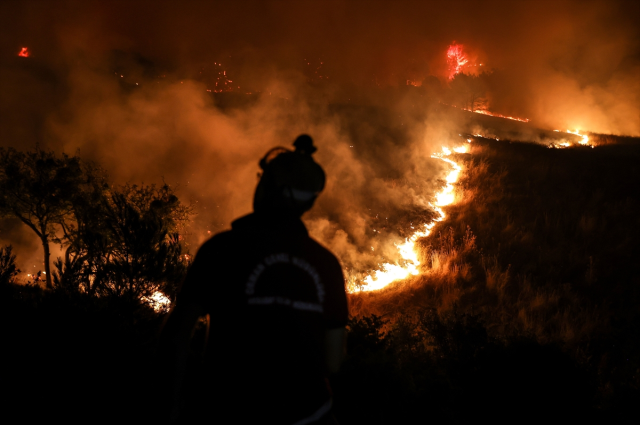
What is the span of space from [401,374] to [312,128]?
47.6ft

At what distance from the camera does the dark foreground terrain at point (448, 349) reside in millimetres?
3201

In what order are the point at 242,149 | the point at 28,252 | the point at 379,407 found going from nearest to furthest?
the point at 379,407
the point at 242,149
the point at 28,252

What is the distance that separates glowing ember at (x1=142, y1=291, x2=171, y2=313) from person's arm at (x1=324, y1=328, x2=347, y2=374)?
339 cm

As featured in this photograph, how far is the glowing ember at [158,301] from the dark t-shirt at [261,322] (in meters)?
3.46

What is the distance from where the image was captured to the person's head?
5.06 ft

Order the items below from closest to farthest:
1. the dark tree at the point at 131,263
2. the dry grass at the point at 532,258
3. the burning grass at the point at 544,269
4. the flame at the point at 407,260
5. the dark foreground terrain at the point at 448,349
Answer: the dark foreground terrain at the point at 448,349 < the dark tree at the point at 131,263 < the burning grass at the point at 544,269 < the dry grass at the point at 532,258 < the flame at the point at 407,260

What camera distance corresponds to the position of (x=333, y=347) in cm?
167

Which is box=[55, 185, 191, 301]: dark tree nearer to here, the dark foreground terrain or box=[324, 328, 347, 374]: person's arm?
the dark foreground terrain

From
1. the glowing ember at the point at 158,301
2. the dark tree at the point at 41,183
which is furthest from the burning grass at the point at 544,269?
the dark tree at the point at 41,183

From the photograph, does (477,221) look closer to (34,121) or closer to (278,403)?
(278,403)

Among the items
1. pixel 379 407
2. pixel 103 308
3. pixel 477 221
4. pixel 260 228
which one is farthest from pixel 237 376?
pixel 477 221

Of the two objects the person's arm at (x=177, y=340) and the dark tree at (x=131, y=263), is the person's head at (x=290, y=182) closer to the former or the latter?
the person's arm at (x=177, y=340)

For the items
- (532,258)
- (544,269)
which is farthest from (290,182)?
(532,258)

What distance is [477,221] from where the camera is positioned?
965 centimetres
